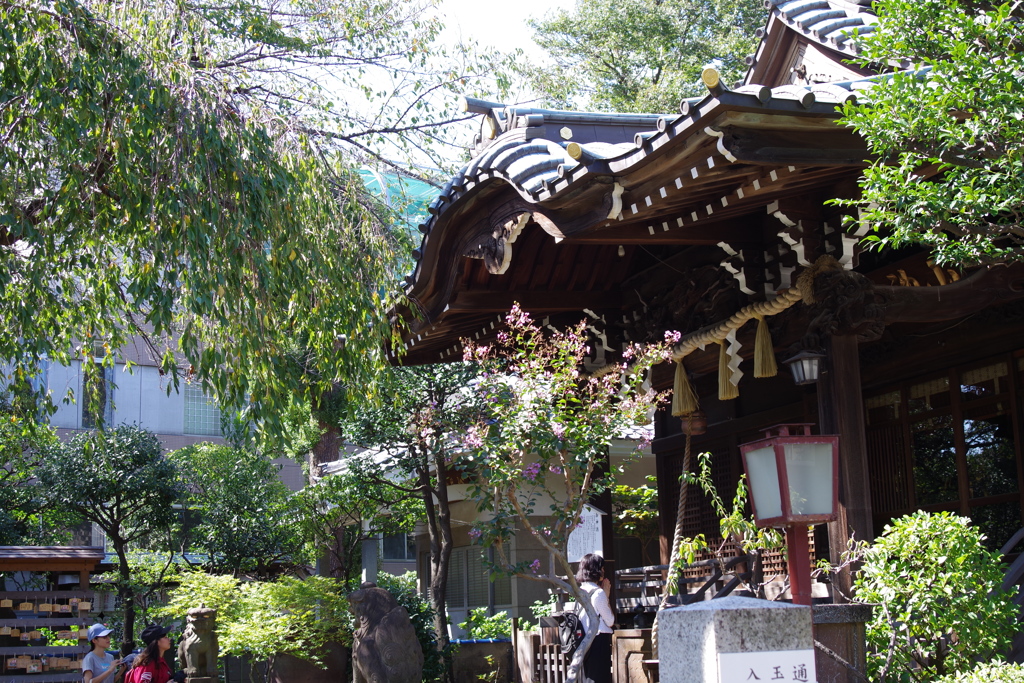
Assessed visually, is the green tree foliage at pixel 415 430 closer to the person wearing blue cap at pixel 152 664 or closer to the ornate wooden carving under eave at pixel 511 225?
the ornate wooden carving under eave at pixel 511 225

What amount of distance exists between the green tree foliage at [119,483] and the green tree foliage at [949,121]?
14710 mm

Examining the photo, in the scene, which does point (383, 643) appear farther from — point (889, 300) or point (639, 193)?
point (889, 300)

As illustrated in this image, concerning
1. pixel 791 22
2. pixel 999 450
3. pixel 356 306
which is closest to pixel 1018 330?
pixel 999 450

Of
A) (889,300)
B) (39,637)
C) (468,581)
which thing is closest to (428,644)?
(39,637)

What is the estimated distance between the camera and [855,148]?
594 centimetres

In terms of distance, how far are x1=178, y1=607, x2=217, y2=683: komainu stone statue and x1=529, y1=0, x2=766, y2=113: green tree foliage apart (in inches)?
534

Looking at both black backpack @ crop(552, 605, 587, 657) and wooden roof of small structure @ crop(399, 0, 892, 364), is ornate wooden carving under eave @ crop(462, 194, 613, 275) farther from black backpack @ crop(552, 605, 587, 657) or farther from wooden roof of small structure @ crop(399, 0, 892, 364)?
black backpack @ crop(552, 605, 587, 657)

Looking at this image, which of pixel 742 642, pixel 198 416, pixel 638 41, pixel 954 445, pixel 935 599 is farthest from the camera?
pixel 198 416

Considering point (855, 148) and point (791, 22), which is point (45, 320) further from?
point (791, 22)

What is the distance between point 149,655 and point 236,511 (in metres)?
10.8

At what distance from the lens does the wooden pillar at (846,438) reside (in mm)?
6633

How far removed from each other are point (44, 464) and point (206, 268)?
43.0ft

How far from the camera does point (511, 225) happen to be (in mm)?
7641

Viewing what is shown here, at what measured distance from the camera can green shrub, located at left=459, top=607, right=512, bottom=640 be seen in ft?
45.6
